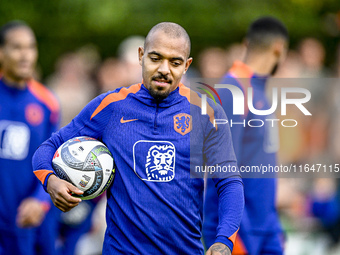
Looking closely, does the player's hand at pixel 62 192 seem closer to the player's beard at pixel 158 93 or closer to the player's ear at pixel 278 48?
the player's beard at pixel 158 93

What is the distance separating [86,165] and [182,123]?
31.1 inches

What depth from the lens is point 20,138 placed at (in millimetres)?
7598

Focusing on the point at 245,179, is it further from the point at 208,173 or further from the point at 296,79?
the point at 296,79

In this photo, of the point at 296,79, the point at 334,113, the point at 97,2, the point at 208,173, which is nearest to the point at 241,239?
the point at 208,173

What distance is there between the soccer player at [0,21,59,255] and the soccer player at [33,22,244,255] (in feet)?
9.35

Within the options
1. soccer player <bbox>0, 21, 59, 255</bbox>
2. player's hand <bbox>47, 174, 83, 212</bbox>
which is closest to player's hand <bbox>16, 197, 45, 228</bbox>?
soccer player <bbox>0, 21, 59, 255</bbox>

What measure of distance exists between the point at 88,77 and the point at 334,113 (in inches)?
A: 221

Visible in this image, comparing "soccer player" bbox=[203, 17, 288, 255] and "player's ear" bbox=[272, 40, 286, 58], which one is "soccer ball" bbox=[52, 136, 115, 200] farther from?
"player's ear" bbox=[272, 40, 286, 58]

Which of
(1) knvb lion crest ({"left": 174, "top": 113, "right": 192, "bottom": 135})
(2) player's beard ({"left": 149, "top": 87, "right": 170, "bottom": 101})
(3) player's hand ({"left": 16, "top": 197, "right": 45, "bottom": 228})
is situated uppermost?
(2) player's beard ({"left": 149, "top": 87, "right": 170, "bottom": 101})

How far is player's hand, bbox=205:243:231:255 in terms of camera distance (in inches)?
165

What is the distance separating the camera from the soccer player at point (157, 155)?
4.61 metres

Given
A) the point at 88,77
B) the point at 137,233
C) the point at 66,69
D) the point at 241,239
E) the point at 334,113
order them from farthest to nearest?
the point at 88,77 → the point at 66,69 → the point at 334,113 → the point at 241,239 → the point at 137,233

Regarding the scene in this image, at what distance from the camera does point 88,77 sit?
547 inches

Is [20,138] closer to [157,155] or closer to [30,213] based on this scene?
[30,213]
